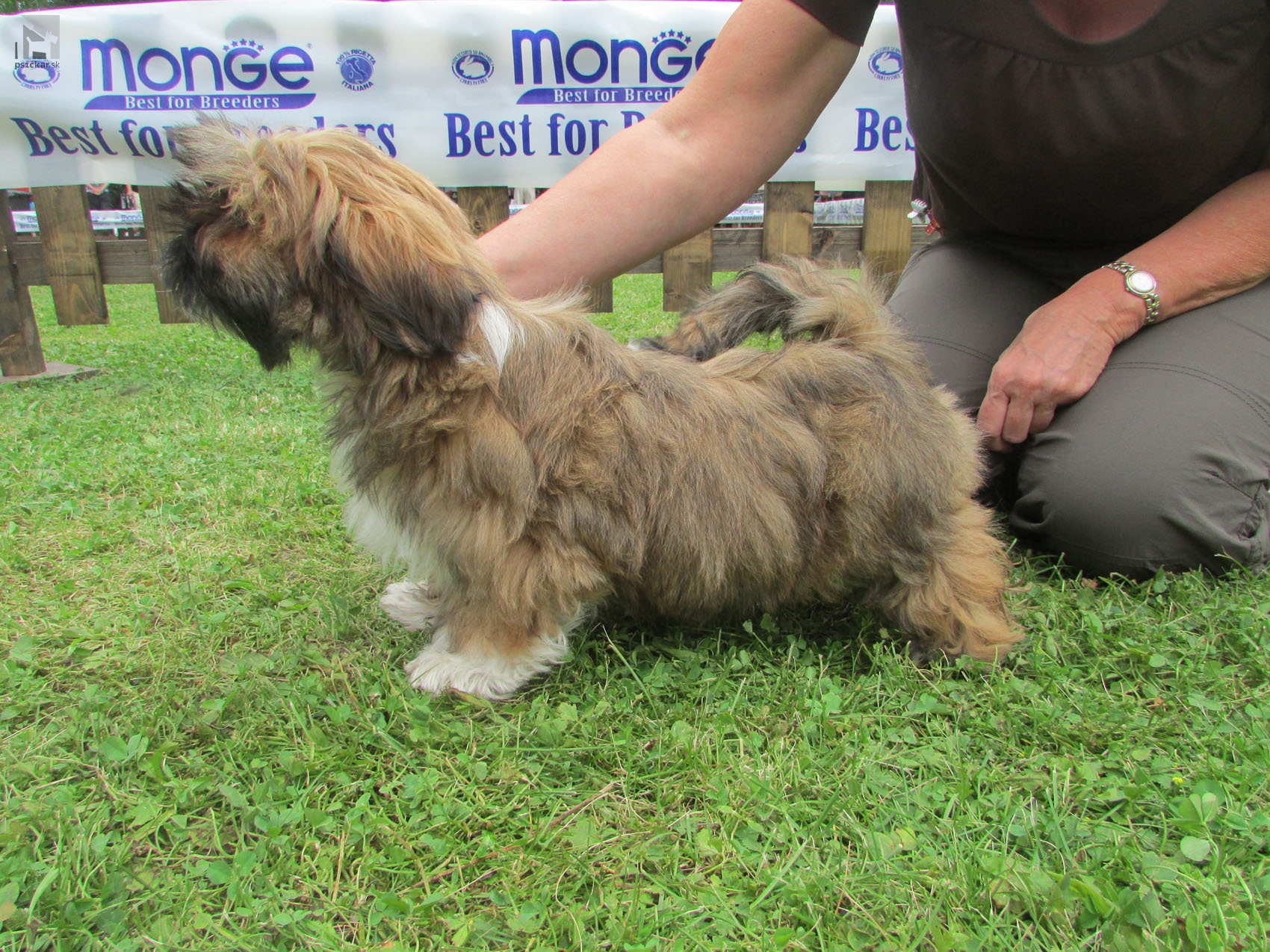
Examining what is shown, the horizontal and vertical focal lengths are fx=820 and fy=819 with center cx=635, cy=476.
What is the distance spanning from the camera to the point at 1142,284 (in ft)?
7.93

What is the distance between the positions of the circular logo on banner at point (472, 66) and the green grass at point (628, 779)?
11.5 feet

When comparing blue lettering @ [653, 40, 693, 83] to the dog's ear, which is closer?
the dog's ear

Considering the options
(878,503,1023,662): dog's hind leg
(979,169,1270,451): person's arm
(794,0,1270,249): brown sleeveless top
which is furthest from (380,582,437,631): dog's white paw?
(794,0,1270,249): brown sleeveless top

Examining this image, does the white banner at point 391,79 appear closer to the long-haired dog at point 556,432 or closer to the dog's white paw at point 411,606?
the long-haired dog at point 556,432

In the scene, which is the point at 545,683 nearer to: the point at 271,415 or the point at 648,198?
the point at 648,198

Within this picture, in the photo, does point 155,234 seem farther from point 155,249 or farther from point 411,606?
point 411,606

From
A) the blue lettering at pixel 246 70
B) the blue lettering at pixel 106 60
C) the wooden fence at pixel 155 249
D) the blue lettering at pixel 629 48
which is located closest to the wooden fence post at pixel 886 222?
the wooden fence at pixel 155 249

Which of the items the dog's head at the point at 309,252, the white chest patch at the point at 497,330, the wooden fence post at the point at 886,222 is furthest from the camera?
the wooden fence post at the point at 886,222

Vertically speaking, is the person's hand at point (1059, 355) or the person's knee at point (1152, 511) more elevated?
the person's hand at point (1059, 355)

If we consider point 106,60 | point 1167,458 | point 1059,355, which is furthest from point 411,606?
point 106,60

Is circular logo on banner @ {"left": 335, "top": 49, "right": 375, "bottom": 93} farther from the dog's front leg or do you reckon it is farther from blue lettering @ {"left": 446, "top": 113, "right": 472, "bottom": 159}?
the dog's front leg

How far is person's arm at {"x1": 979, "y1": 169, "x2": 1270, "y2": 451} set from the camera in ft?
7.82

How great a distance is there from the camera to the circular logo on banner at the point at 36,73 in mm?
4637

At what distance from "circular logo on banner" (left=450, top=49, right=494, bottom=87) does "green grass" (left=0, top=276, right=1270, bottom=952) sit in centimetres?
350
